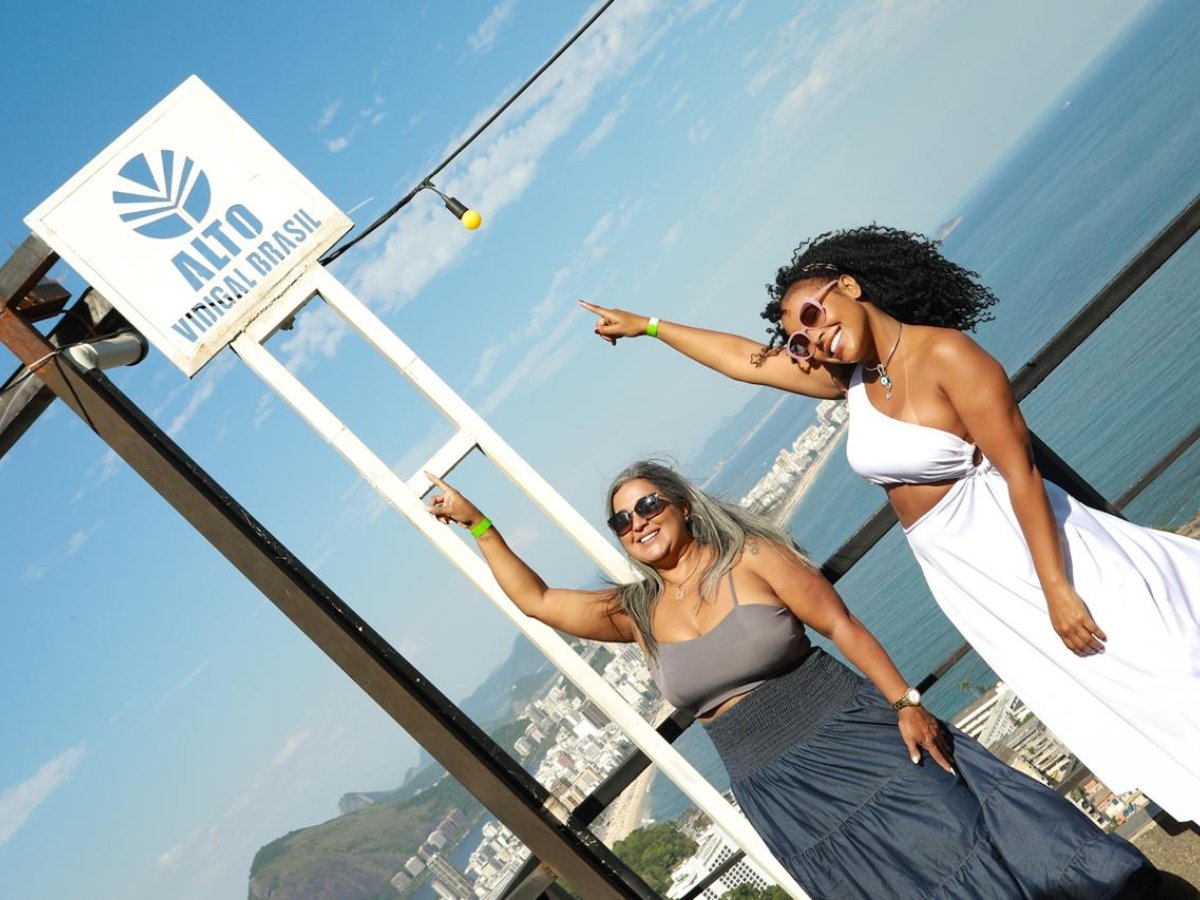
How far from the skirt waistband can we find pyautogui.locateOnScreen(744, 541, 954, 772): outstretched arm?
7cm

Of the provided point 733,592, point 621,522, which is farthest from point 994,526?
point 621,522

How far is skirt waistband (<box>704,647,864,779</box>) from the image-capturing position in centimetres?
226

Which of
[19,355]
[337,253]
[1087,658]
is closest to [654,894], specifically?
[1087,658]

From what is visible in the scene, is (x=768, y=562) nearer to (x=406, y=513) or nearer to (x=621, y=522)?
(x=621, y=522)

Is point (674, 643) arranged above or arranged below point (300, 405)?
below

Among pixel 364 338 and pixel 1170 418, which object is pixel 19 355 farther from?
pixel 1170 418

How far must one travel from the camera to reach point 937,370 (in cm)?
215

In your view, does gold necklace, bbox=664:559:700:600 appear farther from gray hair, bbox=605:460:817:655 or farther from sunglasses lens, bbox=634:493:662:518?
sunglasses lens, bbox=634:493:662:518

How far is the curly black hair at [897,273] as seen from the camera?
2303 millimetres

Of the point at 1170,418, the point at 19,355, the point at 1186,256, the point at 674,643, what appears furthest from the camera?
the point at 1186,256

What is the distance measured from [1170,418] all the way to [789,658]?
71674mm

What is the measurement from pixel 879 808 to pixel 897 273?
1.12m

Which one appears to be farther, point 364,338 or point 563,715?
point 563,715

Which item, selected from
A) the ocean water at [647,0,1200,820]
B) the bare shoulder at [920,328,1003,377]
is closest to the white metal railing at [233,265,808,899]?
the bare shoulder at [920,328,1003,377]
